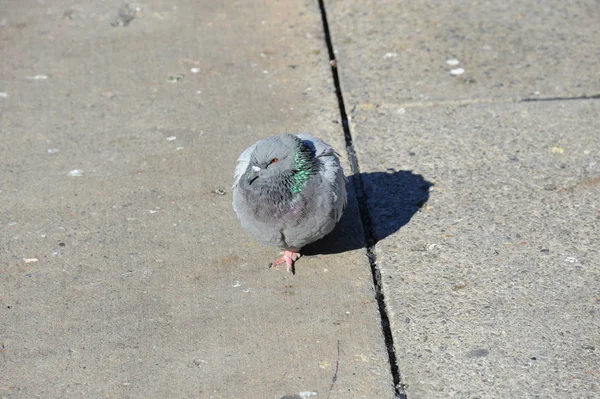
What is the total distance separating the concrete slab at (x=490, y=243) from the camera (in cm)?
342

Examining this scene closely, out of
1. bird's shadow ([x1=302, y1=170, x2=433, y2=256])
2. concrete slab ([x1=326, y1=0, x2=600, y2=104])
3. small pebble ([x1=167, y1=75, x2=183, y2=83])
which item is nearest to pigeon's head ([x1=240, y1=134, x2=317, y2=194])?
bird's shadow ([x1=302, y1=170, x2=433, y2=256])

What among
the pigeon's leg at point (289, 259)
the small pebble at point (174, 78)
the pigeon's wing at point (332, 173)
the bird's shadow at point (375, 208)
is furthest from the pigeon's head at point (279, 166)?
the small pebble at point (174, 78)

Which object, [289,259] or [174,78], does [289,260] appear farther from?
[174,78]

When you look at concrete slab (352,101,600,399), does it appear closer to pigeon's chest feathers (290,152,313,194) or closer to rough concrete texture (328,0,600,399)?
rough concrete texture (328,0,600,399)

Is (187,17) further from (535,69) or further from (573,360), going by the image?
(573,360)

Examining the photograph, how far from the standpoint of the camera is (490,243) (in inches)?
Answer: 164

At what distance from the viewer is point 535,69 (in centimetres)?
572

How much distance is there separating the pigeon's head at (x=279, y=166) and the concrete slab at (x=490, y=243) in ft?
2.12

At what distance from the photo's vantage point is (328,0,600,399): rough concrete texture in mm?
3488

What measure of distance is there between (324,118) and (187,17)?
78.7 inches

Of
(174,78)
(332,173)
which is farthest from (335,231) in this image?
(174,78)

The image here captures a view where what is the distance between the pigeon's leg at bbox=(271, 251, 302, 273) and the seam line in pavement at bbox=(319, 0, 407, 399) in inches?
14.6

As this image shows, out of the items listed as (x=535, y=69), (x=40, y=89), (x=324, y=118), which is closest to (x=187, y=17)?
(x=40, y=89)

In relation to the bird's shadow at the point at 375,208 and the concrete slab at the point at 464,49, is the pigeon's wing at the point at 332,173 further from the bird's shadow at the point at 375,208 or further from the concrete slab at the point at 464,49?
the concrete slab at the point at 464,49
